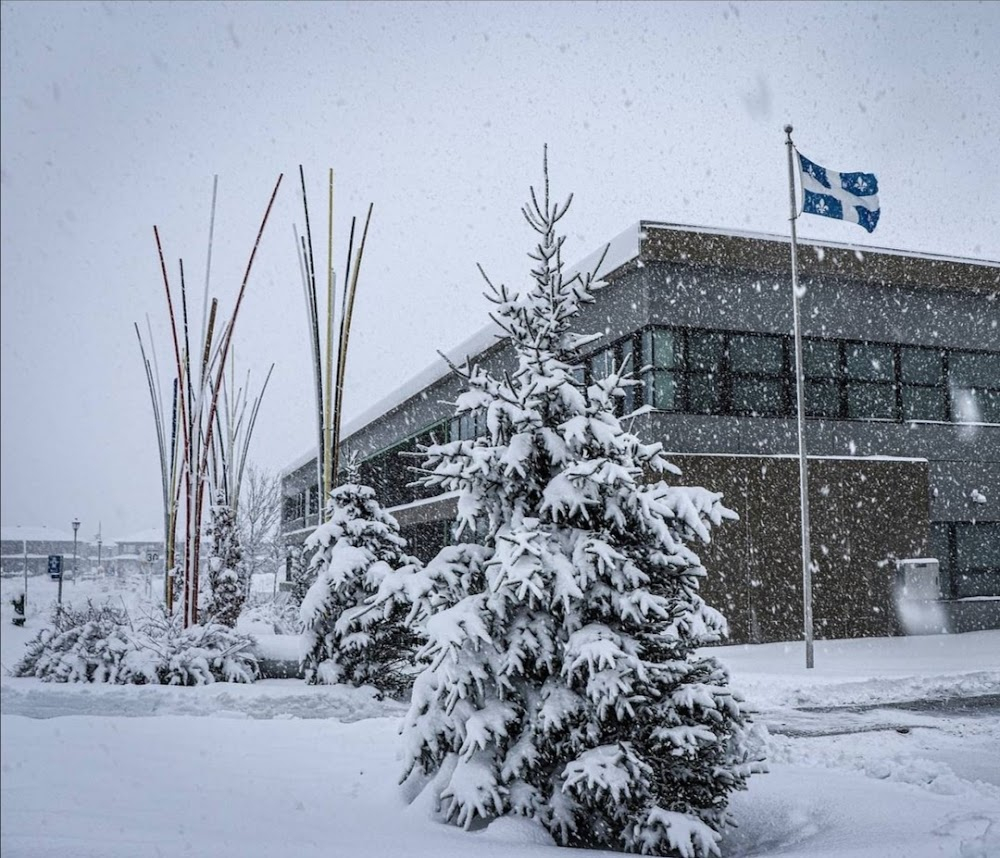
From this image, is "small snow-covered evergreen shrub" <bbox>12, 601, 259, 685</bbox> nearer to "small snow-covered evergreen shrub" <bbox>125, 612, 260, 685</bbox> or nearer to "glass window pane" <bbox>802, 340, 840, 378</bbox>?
"small snow-covered evergreen shrub" <bbox>125, 612, 260, 685</bbox>

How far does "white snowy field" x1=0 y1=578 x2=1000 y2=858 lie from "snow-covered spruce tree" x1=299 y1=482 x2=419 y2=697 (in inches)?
45.5

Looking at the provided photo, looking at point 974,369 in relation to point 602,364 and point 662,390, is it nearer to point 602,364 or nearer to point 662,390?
point 662,390

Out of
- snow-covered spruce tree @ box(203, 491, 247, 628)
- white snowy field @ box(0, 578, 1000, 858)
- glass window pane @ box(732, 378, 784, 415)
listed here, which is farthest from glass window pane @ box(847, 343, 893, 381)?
snow-covered spruce tree @ box(203, 491, 247, 628)

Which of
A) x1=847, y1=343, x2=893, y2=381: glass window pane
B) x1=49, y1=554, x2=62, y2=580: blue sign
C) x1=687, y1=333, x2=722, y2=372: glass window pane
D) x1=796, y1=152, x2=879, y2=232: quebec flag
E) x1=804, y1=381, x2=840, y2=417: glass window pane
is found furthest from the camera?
x1=847, y1=343, x2=893, y2=381: glass window pane

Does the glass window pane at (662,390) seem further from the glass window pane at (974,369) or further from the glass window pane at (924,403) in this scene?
the glass window pane at (974,369)

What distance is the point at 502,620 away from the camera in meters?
5.99

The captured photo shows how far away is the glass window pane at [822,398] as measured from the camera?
2086 cm

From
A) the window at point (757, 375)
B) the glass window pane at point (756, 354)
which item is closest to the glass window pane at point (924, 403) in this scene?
the window at point (757, 375)

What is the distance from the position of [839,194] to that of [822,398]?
215 inches

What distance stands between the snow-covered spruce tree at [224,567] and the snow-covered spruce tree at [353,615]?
16.4ft

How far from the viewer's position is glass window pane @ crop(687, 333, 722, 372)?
19672 millimetres

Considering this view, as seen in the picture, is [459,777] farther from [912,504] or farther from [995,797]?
[912,504]

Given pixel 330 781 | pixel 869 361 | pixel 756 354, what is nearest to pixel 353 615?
pixel 330 781

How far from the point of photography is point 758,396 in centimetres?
2041
